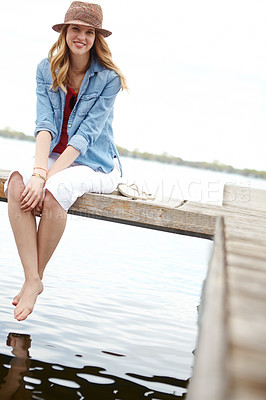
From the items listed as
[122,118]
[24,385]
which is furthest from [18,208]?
[122,118]

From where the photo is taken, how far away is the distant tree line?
110ft

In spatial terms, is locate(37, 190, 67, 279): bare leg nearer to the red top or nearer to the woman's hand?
the woman's hand

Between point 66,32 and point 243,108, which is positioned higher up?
point 243,108

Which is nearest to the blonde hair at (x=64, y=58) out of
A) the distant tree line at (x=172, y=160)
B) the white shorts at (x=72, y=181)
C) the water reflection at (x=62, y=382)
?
the white shorts at (x=72, y=181)

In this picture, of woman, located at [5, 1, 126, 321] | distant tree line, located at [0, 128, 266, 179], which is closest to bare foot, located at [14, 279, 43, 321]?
woman, located at [5, 1, 126, 321]

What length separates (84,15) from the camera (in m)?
2.67

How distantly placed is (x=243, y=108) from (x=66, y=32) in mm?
37342

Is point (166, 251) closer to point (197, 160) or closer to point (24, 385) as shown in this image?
point (24, 385)

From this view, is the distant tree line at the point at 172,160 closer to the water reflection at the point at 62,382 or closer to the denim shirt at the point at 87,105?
the denim shirt at the point at 87,105

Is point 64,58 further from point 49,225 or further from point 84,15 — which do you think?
point 49,225

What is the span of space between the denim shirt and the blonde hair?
3 cm

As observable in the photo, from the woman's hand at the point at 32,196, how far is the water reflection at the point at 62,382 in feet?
2.16

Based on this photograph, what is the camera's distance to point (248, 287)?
843 mm

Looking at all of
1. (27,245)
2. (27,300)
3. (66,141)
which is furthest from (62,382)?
(66,141)
